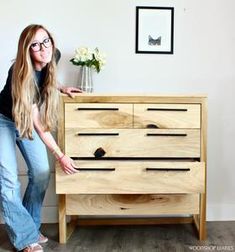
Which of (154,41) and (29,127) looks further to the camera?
(154,41)

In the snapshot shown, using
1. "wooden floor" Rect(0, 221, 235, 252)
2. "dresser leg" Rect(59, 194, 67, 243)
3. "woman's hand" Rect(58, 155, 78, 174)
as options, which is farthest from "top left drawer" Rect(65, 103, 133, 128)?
"wooden floor" Rect(0, 221, 235, 252)

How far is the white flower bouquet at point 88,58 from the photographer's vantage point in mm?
2238

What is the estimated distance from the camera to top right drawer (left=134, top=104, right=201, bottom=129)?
2.04 metres

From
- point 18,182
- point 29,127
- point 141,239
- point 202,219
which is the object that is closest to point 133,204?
point 141,239

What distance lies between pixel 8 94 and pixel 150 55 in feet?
3.34

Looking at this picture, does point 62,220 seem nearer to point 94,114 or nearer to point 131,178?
point 131,178

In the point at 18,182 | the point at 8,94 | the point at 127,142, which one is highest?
the point at 8,94

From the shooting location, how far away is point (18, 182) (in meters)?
2.01

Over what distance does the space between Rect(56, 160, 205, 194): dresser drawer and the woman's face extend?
1.89 feet

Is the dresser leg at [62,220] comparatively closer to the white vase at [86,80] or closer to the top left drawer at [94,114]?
the top left drawer at [94,114]

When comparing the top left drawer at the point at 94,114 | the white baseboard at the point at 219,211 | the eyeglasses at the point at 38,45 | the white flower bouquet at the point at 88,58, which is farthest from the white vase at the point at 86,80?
the white baseboard at the point at 219,211

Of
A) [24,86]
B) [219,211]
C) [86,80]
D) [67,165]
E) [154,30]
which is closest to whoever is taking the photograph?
[24,86]

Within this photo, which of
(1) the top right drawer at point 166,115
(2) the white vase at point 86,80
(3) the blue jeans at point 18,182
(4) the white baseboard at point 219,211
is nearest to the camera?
(3) the blue jeans at point 18,182

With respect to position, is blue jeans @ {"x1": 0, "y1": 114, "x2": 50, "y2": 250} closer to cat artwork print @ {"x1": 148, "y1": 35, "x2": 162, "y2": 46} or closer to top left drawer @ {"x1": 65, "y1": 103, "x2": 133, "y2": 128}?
top left drawer @ {"x1": 65, "y1": 103, "x2": 133, "y2": 128}
